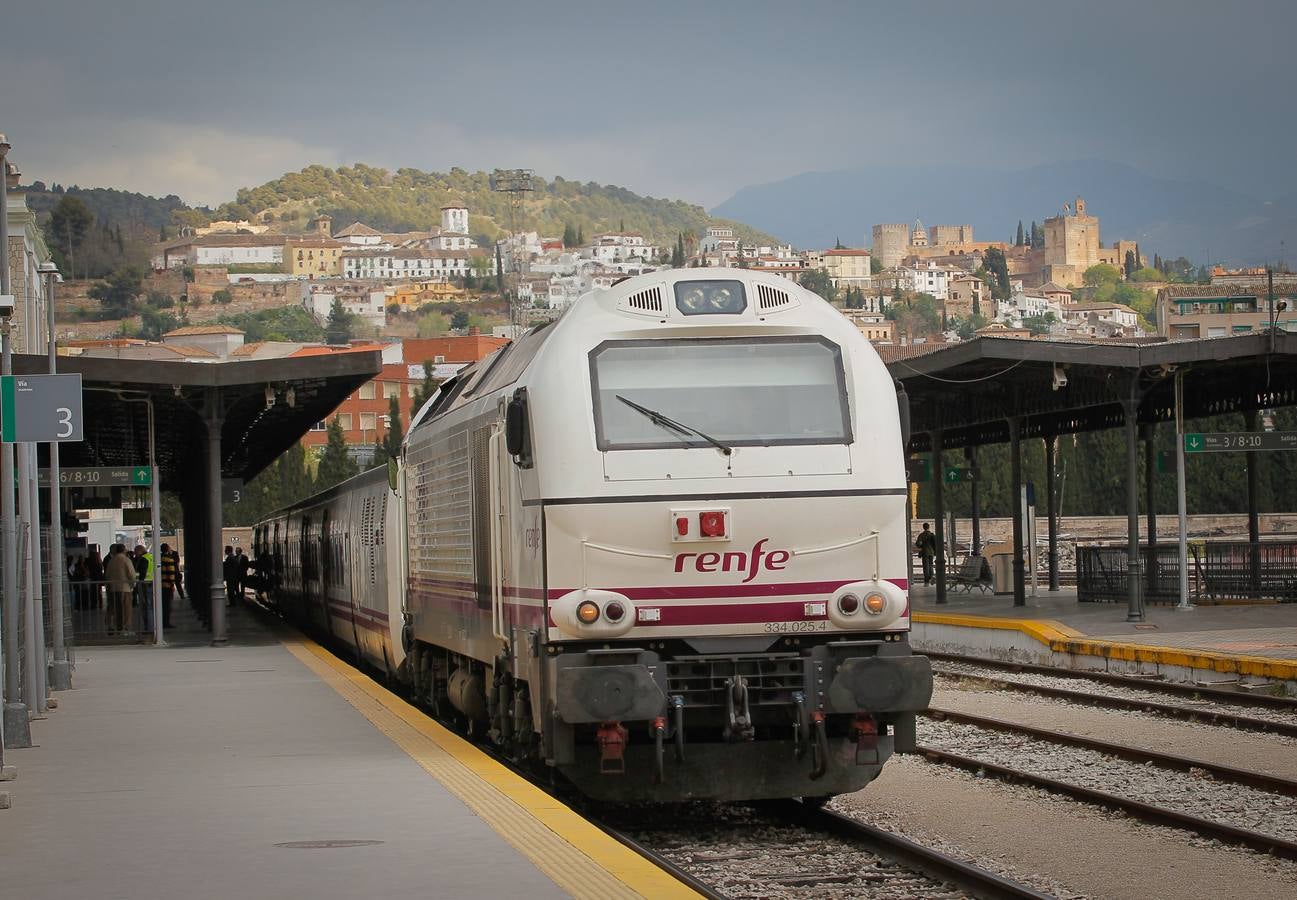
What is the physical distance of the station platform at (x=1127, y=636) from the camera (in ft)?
66.5

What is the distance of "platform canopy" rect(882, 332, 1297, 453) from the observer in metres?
25.0

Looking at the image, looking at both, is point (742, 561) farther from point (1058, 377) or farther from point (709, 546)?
point (1058, 377)

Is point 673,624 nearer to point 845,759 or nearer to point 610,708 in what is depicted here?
point 610,708

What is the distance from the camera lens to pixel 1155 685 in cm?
1975

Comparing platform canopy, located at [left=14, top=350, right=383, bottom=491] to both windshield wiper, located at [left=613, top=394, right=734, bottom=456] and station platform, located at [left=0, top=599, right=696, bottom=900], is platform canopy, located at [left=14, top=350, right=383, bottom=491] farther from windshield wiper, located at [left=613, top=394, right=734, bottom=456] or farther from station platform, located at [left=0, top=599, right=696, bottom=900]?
windshield wiper, located at [left=613, top=394, right=734, bottom=456]

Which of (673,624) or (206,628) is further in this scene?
(206,628)

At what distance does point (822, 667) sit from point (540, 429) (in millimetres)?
2176

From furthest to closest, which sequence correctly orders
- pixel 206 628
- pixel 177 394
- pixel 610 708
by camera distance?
pixel 206 628, pixel 177 394, pixel 610 708

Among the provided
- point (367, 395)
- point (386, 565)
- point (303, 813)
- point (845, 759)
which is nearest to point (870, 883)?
point (845, 759)

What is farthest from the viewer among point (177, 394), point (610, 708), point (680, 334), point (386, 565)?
point (177, 394)

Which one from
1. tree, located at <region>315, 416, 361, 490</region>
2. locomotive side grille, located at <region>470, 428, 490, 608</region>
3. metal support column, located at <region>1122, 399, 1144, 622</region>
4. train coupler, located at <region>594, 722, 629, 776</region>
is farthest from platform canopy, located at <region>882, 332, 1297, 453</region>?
tree, located at <region>315, 416, 361, 490</region>

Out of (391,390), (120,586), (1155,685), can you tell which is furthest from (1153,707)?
(391,390)

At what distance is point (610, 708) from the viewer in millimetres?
10070

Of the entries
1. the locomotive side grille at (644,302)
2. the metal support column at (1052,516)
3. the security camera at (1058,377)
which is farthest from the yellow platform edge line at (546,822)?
the metal support column at (1052,516)
